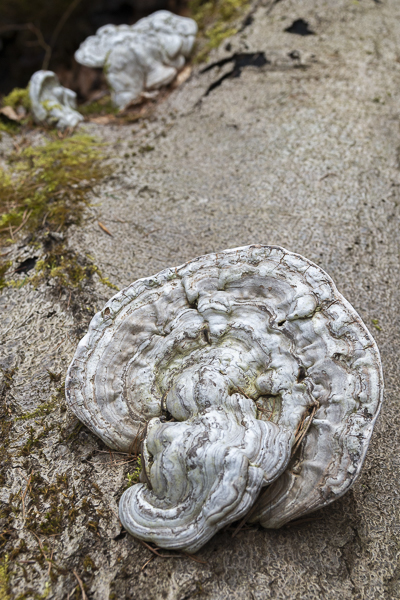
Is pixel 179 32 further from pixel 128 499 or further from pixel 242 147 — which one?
pixel 128 499

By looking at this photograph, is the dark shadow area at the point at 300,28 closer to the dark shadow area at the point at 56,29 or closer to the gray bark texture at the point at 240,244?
the gray bark texture at the point at 240,244

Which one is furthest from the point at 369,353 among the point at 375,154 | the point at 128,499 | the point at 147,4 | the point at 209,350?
the point at 147,4

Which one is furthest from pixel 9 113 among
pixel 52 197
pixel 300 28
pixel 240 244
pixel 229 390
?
pixel 229 390

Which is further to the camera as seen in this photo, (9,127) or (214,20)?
(214,20)

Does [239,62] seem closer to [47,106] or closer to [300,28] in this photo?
[300,28]

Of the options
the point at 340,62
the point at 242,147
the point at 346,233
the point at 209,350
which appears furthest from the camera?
the point at 340,62

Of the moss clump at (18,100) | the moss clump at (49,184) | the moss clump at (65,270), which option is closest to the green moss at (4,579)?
the moss clump at (65,270)
